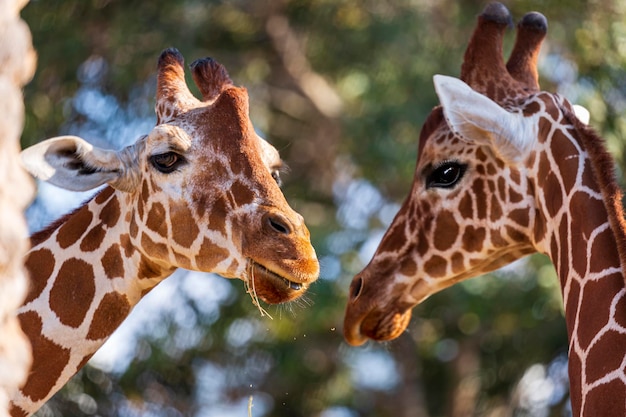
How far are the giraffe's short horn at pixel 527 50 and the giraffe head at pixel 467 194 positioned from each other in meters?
0.01

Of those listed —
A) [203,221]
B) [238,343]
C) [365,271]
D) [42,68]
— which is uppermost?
[203,221]

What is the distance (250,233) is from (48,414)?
356 inches

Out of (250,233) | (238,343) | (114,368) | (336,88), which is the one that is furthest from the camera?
(336,88)

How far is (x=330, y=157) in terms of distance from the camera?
1741 centimetres

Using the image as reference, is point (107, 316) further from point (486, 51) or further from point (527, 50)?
point (527, 50)

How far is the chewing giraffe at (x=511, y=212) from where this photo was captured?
4738mm

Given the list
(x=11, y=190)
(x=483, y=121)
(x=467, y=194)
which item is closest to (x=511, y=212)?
(x=467, y=194)

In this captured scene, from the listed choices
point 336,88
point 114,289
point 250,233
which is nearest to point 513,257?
point 250,233

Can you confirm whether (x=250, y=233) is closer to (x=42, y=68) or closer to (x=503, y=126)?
(x=503, y=126)

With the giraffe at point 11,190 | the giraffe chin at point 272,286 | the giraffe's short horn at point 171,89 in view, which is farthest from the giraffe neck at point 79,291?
the giraffe at point 11,190

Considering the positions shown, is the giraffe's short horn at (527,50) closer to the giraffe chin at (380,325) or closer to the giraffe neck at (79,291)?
the giraffe chin at (380,325)

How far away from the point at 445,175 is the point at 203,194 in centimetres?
136

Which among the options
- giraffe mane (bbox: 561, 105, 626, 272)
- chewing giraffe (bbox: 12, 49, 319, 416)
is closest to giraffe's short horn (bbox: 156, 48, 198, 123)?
chewing giraffe (bbox: 12, 49, 319, 416)

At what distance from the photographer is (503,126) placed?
550cm
